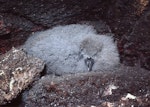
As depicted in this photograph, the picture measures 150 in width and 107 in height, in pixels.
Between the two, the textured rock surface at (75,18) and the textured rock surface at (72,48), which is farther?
the textured rock surface at (72,48)

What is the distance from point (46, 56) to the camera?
1.71 metres

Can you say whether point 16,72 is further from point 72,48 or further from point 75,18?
point 75,18

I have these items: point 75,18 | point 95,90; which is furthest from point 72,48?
point 95,90

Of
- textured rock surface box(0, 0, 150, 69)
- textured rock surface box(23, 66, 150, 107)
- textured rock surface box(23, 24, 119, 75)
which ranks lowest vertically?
textured rock surface box(23, 66, 150, 107)

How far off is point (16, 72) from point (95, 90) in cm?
45

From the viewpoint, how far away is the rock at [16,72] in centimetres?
158

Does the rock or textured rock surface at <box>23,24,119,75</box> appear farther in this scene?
textured rock surface at <box>23,24,119,75</box>

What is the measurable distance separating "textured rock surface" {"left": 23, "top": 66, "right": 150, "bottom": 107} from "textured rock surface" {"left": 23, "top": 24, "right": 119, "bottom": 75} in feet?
0.32

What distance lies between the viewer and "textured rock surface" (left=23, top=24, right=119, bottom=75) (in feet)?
5.50

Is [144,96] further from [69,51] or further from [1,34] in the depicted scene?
[1,34]

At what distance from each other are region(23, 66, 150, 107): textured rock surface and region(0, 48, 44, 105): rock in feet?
0.22

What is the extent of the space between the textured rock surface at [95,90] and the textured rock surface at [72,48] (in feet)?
0.32

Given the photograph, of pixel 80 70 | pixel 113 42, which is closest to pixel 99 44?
pixel 113 42

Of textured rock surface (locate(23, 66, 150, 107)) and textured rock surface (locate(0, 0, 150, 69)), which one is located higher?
textured rock surface (locate(0, 0, 150, 69))
